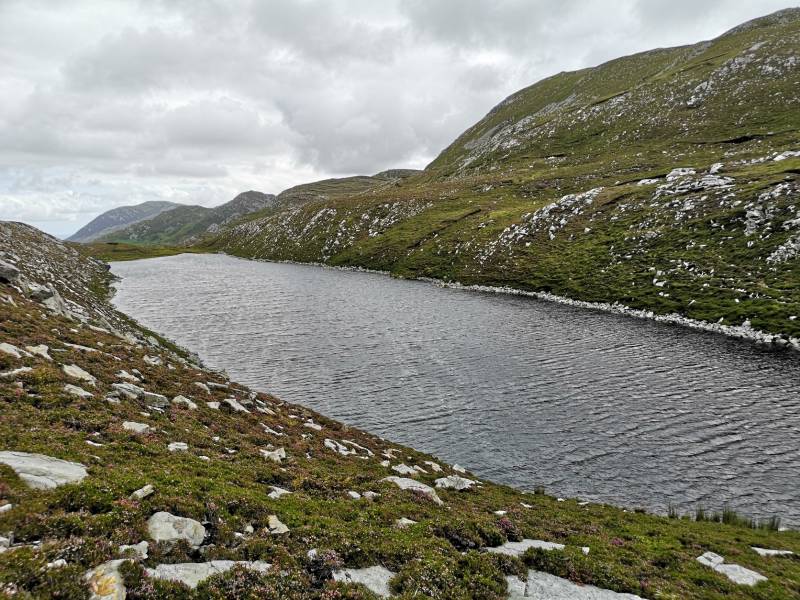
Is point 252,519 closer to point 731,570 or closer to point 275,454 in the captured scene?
point 275,454

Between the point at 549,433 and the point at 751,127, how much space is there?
13250cm

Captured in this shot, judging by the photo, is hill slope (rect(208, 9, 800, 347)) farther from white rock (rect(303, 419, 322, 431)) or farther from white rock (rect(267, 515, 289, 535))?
white rock (rect(267, 515, 289, 535))

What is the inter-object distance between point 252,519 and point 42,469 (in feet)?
18.9

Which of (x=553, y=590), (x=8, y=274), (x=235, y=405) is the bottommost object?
(x=553, y=590)

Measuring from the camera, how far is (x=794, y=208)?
192ft

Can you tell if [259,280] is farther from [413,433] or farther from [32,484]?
[32,484]

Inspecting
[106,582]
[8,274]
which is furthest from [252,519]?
[8,274]

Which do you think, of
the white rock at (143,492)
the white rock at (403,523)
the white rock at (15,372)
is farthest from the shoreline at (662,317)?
the white rock at (15,372)

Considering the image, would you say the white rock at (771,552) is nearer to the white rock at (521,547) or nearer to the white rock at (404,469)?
the white rock at (521,547)

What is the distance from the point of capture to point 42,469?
38.1 feet

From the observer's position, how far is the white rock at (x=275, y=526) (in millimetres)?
12209

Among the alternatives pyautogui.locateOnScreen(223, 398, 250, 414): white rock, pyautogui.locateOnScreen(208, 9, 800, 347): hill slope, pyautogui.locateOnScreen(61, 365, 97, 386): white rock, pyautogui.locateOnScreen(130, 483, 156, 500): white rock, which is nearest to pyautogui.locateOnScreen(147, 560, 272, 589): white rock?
pyautogui.locateOnScreen(130, 483, 156, 500): white rock

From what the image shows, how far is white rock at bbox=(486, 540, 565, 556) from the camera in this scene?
14039 millimetres

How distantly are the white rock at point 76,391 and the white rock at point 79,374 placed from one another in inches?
48.9
